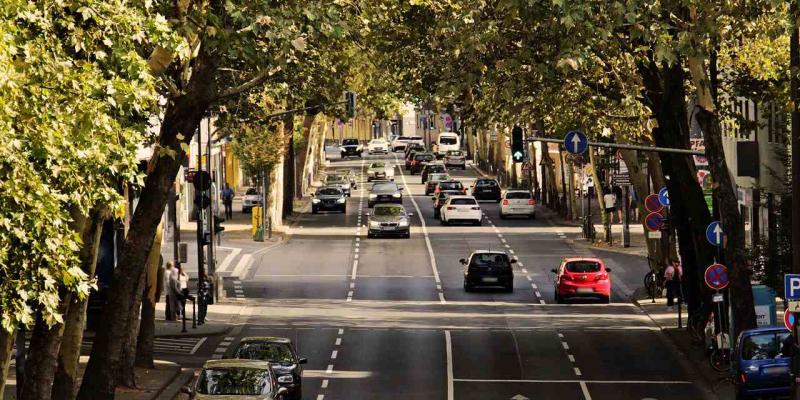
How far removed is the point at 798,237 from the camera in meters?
29.7

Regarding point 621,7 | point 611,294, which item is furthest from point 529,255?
point 621,7

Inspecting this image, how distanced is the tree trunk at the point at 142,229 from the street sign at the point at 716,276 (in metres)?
11.8

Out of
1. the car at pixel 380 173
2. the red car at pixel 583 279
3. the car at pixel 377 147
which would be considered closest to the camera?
the red car at pixel 583 279

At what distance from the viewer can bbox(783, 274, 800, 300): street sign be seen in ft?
94.4

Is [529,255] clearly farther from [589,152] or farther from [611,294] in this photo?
[611,294]

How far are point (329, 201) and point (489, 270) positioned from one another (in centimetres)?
3442

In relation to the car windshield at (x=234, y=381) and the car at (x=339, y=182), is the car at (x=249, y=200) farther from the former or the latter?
the car windshield at (x=234, y=381)

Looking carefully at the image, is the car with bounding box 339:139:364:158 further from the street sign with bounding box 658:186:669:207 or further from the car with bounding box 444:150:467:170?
the street sign with bounding box 658:186:669:207

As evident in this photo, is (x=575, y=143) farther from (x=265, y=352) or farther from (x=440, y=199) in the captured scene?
(x=440, y=199)

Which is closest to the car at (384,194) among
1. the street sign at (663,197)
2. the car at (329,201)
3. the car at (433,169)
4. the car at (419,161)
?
the car at (329,201)

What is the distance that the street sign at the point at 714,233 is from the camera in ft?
120

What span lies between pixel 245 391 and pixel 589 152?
44882mm

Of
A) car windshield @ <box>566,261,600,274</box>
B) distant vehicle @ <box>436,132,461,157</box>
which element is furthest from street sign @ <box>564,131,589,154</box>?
distant vehicle @ <box>436,132,461,157</box>

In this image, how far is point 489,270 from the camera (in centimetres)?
5422
